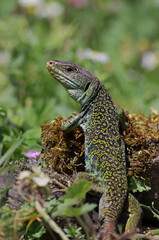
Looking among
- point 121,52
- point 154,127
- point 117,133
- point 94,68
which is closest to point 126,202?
point 117,133

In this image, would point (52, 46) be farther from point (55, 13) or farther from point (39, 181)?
point (39, 181)

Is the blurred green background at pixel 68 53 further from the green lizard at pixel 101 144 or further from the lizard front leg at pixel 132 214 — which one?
the lizard front leg at pixel 132 214

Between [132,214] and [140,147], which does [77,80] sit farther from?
[132,214]

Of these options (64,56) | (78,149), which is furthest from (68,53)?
(78,149)

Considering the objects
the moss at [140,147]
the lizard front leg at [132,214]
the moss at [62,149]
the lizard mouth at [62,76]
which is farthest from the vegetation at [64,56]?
the moss at [140,147]

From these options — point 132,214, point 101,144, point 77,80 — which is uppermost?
point 77,80

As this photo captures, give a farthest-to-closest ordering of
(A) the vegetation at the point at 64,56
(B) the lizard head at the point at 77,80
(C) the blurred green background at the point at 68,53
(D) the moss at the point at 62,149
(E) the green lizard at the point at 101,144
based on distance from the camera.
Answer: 1. (C) the blurred green background at the point at 68,53
2. (A) the vegetation at the point at 64,56
3. (B) the lizard head at the point at 77,80
4. (D) the moss at the point at 62,149
5. (E) the green lizard at the point at 101,144

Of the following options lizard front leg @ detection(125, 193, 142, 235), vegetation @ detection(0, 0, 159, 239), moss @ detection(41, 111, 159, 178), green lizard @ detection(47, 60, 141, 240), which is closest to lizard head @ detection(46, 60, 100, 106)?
green lizard @ detection(47, 60, 141, 240)

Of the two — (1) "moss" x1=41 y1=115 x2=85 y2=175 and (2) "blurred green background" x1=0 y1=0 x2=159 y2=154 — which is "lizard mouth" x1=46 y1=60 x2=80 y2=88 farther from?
(2) "blurred green background" x1=0 y1=0 x2=159 y2=154
